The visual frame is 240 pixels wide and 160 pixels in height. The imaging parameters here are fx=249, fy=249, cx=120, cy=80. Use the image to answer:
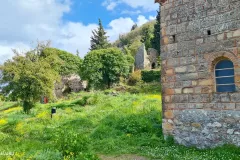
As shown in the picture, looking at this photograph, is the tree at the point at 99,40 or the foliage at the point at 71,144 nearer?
the foliage at the point at 71,144

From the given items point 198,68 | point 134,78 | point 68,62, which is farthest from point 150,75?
point 198,68

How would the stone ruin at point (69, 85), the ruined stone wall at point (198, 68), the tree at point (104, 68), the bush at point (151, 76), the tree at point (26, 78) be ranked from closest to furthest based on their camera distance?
the ruined stone wall at point (198, 68), the tree at point (26, 78), the tree at point (104, 68), the bush at point (151, 76), the stone ruin at point (69, 85)

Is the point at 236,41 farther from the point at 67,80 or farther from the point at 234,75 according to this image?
the point at 67,80

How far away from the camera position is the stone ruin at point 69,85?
31.8 meters

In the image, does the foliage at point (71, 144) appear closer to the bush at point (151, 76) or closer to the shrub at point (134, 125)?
the shrub at point (134, 125)

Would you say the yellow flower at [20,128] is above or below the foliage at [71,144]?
below

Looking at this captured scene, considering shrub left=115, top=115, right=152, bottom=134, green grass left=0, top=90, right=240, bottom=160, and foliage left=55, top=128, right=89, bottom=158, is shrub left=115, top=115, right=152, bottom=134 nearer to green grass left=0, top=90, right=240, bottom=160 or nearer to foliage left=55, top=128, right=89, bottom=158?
green grass left=0, top=90, right=240, bottom=160

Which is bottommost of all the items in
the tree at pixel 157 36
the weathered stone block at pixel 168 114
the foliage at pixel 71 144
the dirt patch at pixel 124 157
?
the dirt patch at pixel 124 157

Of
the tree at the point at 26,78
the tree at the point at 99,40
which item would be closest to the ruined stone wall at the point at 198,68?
the tree at the point at 26,78

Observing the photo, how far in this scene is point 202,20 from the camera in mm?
7348

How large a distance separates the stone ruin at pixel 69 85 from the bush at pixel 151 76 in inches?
312

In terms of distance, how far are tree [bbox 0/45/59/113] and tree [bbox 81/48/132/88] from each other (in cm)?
1258

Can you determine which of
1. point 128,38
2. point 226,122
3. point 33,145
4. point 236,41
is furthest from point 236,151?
point 128,38

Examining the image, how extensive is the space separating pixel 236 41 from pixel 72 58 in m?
29.7
